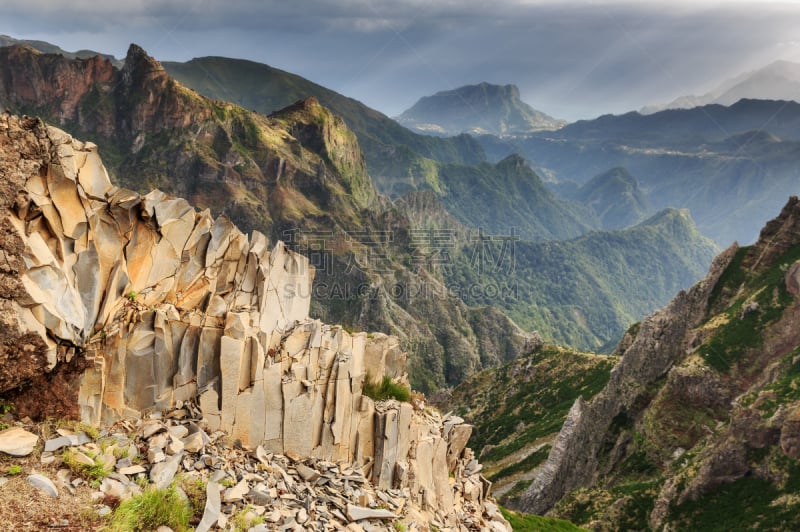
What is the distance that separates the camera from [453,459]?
3216cm

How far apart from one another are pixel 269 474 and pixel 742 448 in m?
61.3

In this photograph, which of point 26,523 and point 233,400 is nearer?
point 26,523

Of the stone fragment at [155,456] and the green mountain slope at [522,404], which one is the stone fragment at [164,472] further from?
the green mountain slope at [522,404]

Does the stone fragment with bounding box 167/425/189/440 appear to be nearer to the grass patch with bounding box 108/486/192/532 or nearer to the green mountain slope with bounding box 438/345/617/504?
the grass patch with bounding box 108/486/192/532

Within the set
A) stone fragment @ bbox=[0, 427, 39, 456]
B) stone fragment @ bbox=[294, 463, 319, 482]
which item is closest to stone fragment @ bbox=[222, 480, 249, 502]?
stone fragment @ bbox=[294, 463, 319, 482]

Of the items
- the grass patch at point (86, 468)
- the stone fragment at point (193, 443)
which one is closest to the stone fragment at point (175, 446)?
the stone fragment at point (193, 443)

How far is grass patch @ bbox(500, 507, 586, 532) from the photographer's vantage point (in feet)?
145

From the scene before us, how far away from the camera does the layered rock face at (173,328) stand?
1744cm

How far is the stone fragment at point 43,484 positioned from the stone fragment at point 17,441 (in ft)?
3.88

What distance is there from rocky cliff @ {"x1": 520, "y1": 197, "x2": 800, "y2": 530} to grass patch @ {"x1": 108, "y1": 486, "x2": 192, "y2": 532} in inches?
2289

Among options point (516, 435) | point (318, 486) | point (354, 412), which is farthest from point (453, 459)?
point (516, 435)

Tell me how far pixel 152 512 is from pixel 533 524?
43509mm

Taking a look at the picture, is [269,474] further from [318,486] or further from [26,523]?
[26,523]

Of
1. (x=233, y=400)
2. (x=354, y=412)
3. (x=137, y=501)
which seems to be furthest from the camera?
(x=354, y=412)
